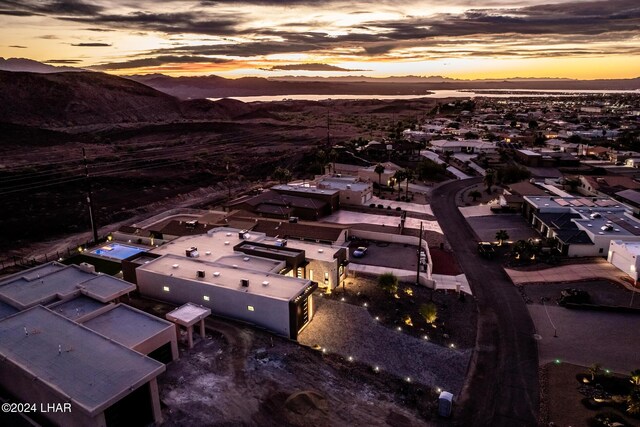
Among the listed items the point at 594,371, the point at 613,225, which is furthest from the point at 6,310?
the point at 613,225

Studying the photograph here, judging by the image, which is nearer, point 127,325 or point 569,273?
point 127,325

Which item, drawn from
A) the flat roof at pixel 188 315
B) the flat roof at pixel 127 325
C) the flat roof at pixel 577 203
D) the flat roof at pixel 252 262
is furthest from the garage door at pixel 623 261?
the flat roof at pixel 127 325

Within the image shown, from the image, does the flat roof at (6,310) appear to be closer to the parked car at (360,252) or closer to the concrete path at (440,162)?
the parked car at (360,252)

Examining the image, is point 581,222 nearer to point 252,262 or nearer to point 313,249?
point 313,249

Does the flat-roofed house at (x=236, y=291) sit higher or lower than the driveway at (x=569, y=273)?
higher

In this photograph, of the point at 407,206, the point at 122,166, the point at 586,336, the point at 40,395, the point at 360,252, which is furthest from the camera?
the point at 122,166

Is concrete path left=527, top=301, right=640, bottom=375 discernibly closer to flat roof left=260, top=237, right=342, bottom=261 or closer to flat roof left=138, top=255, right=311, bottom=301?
flat roof left=260, top=237, right=342, bottom=261

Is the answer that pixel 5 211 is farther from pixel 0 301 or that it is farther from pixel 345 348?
pixel 345 348
